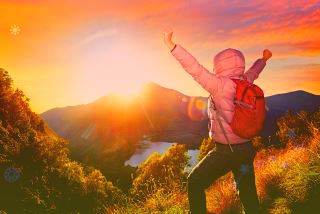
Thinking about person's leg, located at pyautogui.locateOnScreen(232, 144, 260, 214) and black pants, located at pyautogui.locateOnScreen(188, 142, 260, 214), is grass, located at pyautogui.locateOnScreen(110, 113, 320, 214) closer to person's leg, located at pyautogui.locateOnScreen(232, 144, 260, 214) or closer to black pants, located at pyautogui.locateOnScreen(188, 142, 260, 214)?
person's leg, located at pyautogui.locateOnScreen(232, 144, 260, 214)

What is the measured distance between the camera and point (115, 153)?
142875 millimetres

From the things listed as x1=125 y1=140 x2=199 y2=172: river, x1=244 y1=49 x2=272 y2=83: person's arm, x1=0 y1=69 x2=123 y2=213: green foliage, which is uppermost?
x1=244 y1=49 x2=272 y2=83: person's arm

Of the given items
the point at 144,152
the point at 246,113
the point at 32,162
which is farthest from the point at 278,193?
the point at 144,152

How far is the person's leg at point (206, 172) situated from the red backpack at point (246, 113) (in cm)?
26

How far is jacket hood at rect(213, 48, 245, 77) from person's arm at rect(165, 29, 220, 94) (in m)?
0.22

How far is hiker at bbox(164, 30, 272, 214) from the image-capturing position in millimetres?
4145

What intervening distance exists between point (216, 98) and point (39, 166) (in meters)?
21.4

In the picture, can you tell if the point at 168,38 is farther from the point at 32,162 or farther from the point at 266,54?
the point at 32,162

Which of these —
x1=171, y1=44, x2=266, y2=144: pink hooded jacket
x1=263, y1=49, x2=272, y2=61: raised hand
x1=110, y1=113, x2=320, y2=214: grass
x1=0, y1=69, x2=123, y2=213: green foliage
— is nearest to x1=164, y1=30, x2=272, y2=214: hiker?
x1=171, y1=44, x2=266, y2=144: pink hooded jacket

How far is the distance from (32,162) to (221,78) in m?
21.0

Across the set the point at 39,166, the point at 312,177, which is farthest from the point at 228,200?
the point at 39,166

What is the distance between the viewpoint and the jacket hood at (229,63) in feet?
14.2

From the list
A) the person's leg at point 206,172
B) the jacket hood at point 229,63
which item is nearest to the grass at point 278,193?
the person's leg at point 206,172

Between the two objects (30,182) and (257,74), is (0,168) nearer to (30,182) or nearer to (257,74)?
(30,182)
